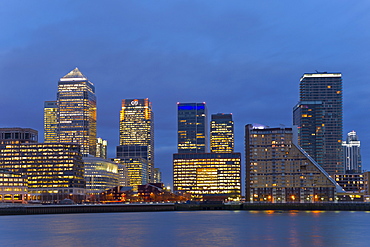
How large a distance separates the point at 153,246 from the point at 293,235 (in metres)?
30.2

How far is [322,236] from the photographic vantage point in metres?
112

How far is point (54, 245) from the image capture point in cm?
9975

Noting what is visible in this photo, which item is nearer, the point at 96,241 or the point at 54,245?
the point at 54,245

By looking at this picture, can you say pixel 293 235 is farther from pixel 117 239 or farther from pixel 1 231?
pixel 1 231

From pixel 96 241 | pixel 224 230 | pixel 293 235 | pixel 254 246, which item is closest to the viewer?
pixel 254 246

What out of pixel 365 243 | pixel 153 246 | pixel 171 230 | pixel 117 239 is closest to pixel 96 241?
pixel 117 239

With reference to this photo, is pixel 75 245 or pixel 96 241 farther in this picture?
pixel 96 241

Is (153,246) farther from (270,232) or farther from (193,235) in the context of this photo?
(270,232)

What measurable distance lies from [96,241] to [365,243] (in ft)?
150

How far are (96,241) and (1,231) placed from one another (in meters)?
35.8

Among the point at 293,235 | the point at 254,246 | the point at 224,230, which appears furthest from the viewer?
the point at 224,230

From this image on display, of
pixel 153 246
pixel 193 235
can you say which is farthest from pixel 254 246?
pixel 193 235

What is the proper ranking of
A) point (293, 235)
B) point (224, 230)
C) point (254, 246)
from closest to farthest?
point (254, 246)
point (293, 235)
point (224, 230)

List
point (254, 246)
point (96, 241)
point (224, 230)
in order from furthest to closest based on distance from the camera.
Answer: point (224, 230) < point (96, 241) < point (254, 246)
